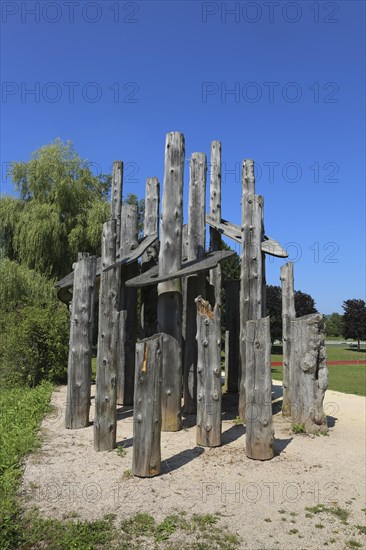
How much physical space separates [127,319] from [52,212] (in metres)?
11.2

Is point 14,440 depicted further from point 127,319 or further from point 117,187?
point 117,187

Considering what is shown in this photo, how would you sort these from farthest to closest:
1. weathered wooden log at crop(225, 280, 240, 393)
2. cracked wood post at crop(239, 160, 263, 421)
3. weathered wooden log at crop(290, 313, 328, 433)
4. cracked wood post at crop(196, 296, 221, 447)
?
weathered wooden log at crop(225, 280, 240, 393)
cracked wood post at crop(239, 160, 263, 421)
weathered wooden log at crop(290, 313, 328, 433)
cracked wood post at crop(196, 296, 221, 447)

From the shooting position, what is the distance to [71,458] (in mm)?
6246

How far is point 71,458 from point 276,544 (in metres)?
3.18

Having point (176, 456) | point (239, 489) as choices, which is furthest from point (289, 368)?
point (239, 489)

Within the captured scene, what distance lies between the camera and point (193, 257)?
8797mm

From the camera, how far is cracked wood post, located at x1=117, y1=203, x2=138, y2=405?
9844 mm

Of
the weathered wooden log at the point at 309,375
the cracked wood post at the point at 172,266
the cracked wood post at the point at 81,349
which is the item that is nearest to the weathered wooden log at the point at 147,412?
the cracked wood post at the point at 172,266

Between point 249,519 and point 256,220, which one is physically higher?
point 256,220

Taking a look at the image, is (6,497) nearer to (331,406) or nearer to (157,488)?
(157,488)

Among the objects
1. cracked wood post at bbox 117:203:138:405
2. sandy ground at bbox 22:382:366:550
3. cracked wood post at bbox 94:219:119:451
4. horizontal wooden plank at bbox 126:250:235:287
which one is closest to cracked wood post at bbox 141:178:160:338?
cracked wood post at bbox 117:203:138:405

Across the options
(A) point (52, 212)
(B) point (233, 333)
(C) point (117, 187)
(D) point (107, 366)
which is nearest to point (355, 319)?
(A) point (52, 212)

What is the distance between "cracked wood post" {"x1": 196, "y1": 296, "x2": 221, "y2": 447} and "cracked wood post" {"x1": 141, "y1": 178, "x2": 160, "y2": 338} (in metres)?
3.25

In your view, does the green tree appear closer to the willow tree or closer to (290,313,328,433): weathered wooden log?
the willow tree
